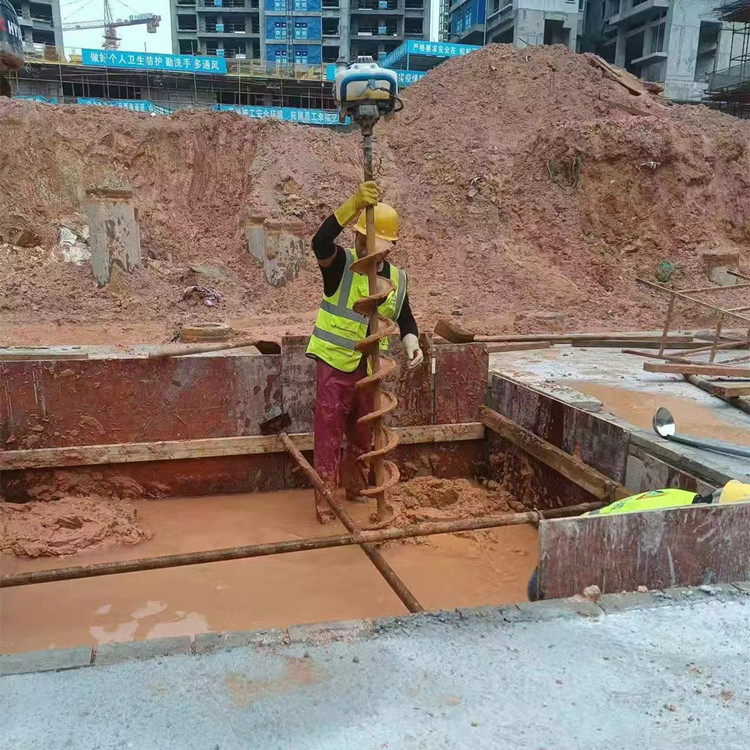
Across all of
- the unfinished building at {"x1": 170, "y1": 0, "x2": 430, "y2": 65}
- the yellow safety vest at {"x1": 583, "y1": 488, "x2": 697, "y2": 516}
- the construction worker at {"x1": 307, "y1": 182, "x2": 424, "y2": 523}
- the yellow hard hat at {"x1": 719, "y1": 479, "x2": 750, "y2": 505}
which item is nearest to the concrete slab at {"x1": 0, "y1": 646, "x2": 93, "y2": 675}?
the yellow safety vest at {"x1": 583, "y1": 488, "x2": 697, "y2": 516}

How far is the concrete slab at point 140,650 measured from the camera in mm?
1836

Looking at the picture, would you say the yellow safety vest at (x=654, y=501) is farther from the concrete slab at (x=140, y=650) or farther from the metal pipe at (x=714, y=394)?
the metal pipe at (x=714, y=394)

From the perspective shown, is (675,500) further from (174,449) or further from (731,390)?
(174,449)

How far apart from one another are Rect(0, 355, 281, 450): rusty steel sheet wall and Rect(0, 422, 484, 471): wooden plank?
0.60ft

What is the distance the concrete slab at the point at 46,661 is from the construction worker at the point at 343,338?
9.29 feet

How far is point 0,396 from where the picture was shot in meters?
4.96

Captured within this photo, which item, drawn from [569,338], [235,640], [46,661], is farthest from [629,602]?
[569,338]

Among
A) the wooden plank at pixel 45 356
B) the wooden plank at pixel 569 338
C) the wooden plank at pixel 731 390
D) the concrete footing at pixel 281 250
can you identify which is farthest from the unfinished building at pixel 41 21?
the wooden plank at pixel 731 390

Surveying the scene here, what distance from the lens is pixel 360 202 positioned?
3.79 meters

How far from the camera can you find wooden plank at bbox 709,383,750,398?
5578mm

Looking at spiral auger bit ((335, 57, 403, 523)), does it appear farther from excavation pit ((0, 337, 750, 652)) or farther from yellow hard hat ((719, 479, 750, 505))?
yellow hard hat ((719, 479, 750, 505))

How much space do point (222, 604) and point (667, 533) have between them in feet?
8.35

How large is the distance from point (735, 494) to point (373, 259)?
2340 millimetres

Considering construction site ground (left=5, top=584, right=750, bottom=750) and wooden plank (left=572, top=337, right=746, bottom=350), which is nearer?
construction site ground (left=5, top=584, right=750, bottom=750)
